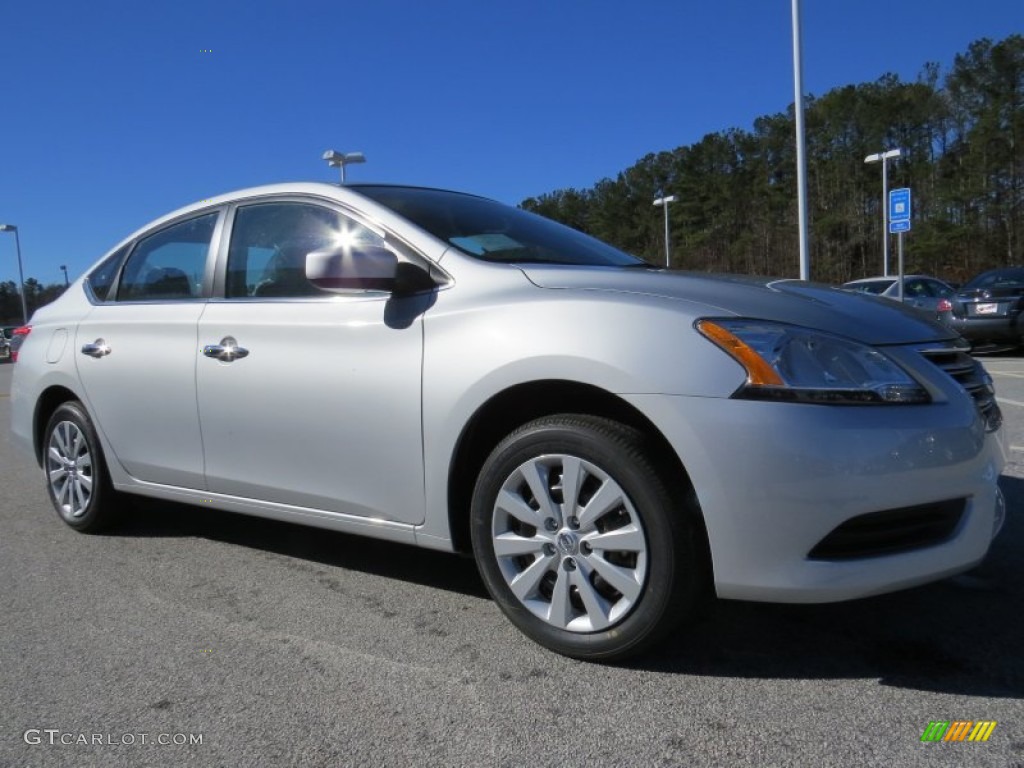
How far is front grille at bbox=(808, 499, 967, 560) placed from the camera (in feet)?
7.25

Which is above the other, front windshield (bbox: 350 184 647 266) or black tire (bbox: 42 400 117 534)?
front windshield (bbox: 350 184 647 266)

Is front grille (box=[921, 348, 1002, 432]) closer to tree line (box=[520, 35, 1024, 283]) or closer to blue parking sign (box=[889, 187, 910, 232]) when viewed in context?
blue parking sign (box=[889, 187, 910, 232])

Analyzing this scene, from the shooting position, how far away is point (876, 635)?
2.65 meters

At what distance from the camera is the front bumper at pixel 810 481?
2162mm

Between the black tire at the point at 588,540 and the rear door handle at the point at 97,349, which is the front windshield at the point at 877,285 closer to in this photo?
the rear door handle at the point at 97,349

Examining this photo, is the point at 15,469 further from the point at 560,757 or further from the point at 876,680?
the point at 876,680

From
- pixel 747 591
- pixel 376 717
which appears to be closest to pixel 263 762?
pixel 376 717

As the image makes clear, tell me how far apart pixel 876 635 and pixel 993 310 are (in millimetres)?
11457

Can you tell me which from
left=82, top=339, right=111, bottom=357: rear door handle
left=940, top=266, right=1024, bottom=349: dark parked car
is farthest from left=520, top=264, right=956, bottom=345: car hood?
left=940, top=266, right=1024, bottom=349: dark parked car

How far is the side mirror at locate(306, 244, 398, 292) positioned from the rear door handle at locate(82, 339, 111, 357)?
1651 mm

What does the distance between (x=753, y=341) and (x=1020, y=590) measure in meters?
1.57

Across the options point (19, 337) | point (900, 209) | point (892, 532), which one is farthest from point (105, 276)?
point (900, 209)

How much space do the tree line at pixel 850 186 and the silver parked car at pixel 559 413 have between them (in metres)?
32.6

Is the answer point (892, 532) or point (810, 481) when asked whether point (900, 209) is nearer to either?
point (892, 532)
